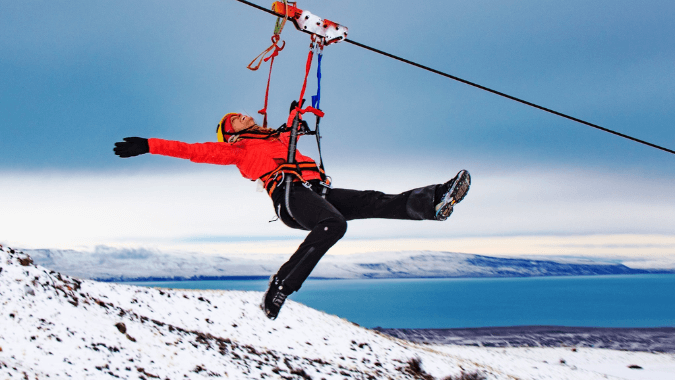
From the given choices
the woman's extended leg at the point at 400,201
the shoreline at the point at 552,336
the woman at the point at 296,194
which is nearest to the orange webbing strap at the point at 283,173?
the woman at the point at 296,194

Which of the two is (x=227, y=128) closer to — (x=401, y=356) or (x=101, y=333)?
(x=101, y=333)

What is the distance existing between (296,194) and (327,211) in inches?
13.4

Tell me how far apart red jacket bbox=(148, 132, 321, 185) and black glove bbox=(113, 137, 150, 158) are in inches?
7.0

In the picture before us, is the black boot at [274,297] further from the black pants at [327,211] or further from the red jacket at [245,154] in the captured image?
the red jacket at [245,154]

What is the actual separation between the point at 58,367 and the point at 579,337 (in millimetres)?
33466

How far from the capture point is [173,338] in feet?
24.8

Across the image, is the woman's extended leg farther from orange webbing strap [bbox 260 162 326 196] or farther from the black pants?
orange webbing strap [bbox 260 162 326 196]

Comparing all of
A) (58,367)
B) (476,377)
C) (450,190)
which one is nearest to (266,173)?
(450,190)

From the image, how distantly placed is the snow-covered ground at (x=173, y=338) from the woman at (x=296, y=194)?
2.82m

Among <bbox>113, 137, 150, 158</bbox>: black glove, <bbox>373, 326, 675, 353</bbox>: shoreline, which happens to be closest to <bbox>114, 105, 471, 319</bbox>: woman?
<bbox>113, 137, 150, 158</bbox>: black glove

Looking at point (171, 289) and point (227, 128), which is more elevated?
point (227, 128)

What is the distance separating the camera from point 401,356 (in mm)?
10102

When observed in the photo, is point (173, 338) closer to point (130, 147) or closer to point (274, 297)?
point (274, 297)

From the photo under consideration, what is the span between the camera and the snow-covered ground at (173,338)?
582 cm
